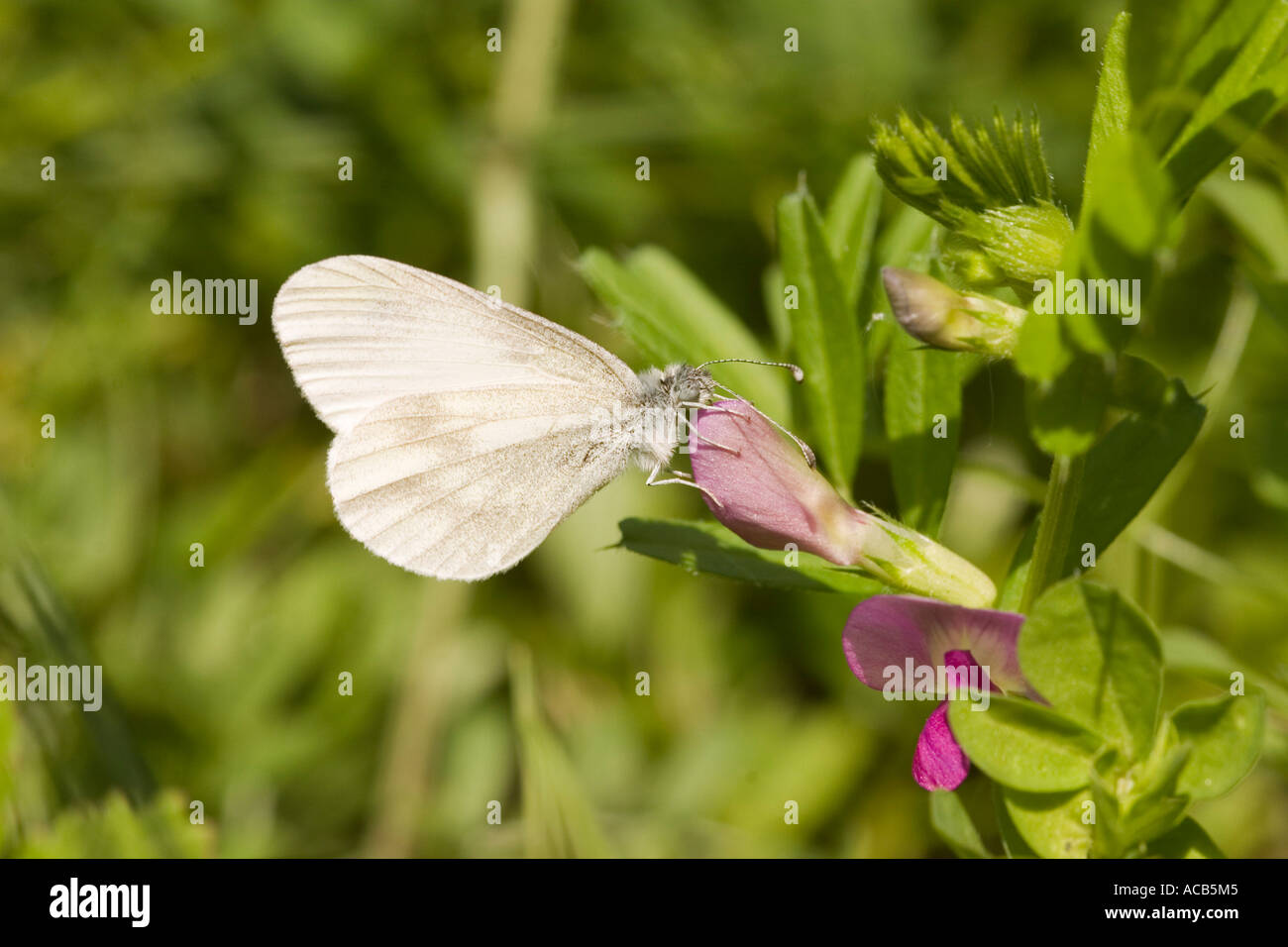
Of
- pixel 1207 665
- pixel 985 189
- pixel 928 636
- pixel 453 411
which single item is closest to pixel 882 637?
pixel 928 636

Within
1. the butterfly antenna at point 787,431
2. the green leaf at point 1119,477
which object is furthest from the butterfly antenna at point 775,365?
the green leaf at point 1119,477

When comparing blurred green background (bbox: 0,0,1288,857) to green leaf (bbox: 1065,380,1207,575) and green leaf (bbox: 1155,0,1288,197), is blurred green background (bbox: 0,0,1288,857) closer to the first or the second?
green leaf (bbox: 1065,380,1207,575)

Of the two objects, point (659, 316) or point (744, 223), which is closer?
point (659, 316)

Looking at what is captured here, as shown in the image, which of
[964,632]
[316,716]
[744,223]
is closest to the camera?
[964,632]

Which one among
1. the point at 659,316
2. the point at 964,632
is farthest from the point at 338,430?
the point at 964,632

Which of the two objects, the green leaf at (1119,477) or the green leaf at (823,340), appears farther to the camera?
the green leaf at (823,340)

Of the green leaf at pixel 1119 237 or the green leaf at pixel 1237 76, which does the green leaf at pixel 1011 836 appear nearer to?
the green leaf at pixel 1119 237

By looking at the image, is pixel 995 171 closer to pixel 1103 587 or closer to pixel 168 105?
pixel 1103 587

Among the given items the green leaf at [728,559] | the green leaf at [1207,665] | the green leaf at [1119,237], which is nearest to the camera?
the green leaf at [1119,237]
